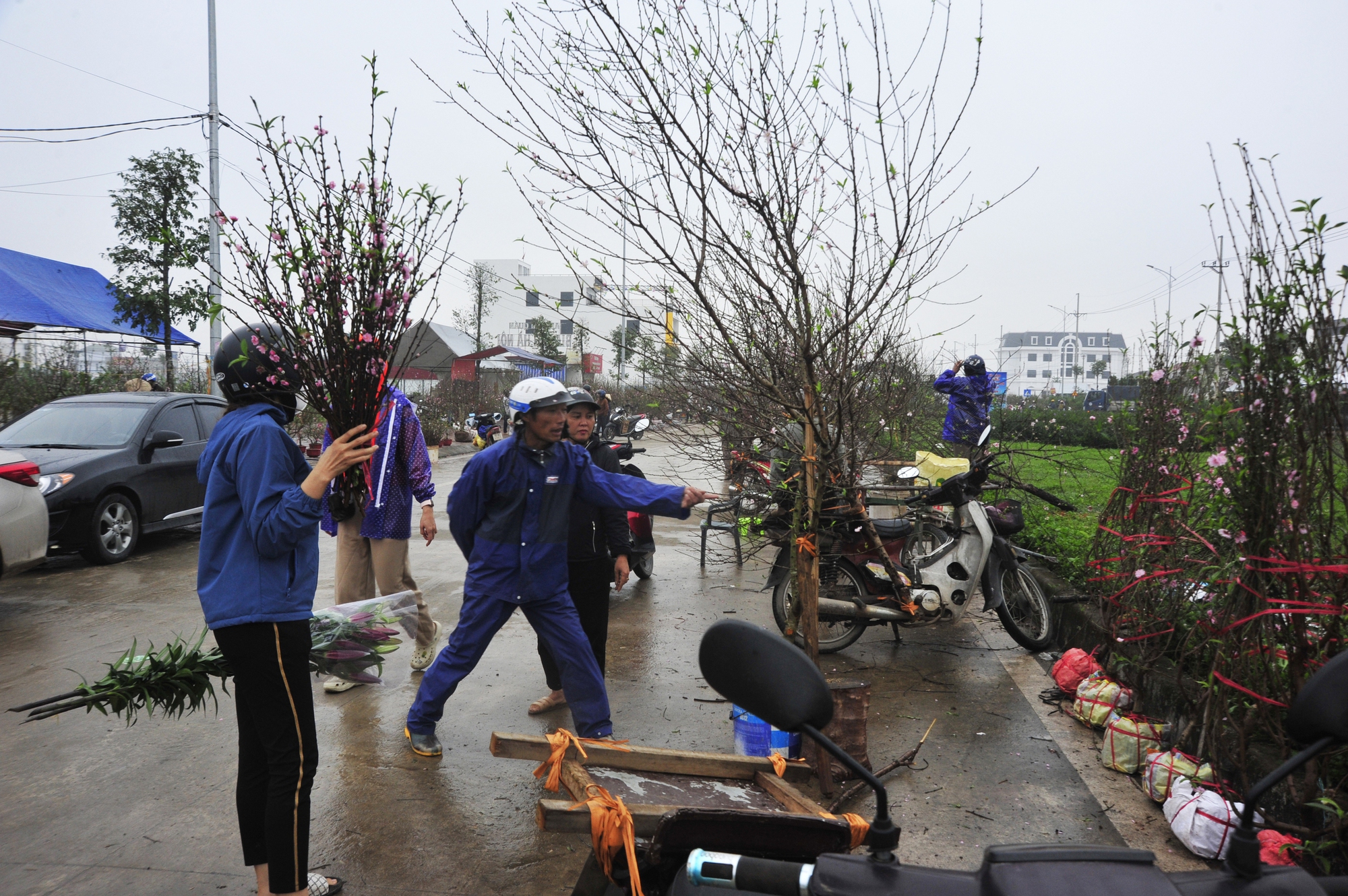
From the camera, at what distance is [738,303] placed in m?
4.47

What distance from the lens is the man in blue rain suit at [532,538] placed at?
12.9ft

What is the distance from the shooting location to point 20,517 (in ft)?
21.9

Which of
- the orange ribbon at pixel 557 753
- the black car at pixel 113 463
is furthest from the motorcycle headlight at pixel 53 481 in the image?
the orange ribbon at pixel 557 753

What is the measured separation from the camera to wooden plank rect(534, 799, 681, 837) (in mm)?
2256

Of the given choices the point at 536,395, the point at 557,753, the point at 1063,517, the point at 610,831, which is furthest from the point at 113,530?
the point at 1063,517

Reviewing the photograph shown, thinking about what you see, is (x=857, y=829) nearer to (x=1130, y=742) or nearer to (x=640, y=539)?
(x=1130, y=742)

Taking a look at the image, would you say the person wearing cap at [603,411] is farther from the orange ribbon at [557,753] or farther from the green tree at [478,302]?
the green tree at [478,302]

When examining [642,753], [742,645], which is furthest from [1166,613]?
[742,645]

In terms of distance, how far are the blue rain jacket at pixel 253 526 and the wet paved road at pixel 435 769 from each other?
115 cm

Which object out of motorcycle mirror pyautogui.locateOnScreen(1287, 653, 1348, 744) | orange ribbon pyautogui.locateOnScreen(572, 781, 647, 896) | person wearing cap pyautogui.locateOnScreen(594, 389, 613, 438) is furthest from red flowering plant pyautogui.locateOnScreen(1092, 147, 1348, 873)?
person wearing cap pyautogui.locateOnScreen(594, 389, 613, 438)

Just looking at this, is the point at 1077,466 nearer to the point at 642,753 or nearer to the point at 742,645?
the point at 642,753

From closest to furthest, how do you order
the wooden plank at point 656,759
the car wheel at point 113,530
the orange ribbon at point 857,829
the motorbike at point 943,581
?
the orange ribbon at point 857,829
the wooden plank at point 656,759
the motorbike at point 943,581
the car wheel at point 113,530

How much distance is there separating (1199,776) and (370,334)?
3.72m

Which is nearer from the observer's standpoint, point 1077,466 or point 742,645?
point 742,645
